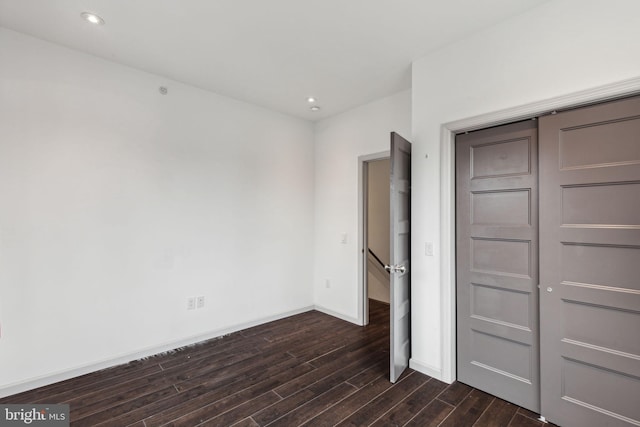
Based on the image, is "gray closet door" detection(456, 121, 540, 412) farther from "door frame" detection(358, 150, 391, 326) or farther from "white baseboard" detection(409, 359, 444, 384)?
"door frame" detection(358, 150, 391, 326)

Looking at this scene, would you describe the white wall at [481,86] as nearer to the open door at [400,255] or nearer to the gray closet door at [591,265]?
the open door at [400,255]

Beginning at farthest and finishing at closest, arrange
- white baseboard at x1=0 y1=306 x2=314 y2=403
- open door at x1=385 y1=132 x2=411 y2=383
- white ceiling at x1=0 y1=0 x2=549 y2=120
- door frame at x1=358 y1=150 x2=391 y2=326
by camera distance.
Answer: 1. door frame at x1=358 y1=150 x2=391 y2=326
2. open door at x1=385 y1=132 x2=411 y2=383
3. white baseboard at x1=0 y1=306 x2=314 y2=403
4. white ceiling at x1=0 y1=0 x2=549 y2=120

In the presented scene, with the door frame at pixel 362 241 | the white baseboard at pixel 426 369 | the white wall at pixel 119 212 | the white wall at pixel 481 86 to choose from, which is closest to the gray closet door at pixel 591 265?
the white wall at pixel 481 86

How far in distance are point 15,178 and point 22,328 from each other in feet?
3.91

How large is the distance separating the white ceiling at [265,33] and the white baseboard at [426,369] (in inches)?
109

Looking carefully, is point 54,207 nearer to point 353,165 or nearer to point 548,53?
point 353,165

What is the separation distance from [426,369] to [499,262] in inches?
45.1

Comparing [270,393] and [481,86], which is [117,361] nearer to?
[270,393]

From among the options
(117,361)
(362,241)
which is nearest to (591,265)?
(362,241)

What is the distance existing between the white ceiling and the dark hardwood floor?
285cm

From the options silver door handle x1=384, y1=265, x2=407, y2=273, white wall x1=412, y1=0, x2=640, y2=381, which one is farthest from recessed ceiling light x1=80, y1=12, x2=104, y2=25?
silver door handle x1=384, y1=265, x2=407, y2=273

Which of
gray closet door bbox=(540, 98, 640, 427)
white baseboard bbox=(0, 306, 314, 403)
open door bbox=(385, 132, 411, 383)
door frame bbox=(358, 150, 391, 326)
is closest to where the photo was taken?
gray closet door bbox=(540, 98, 640, 427)

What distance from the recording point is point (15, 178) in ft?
7.69

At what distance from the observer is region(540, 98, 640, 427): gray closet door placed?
1767 millimetres
